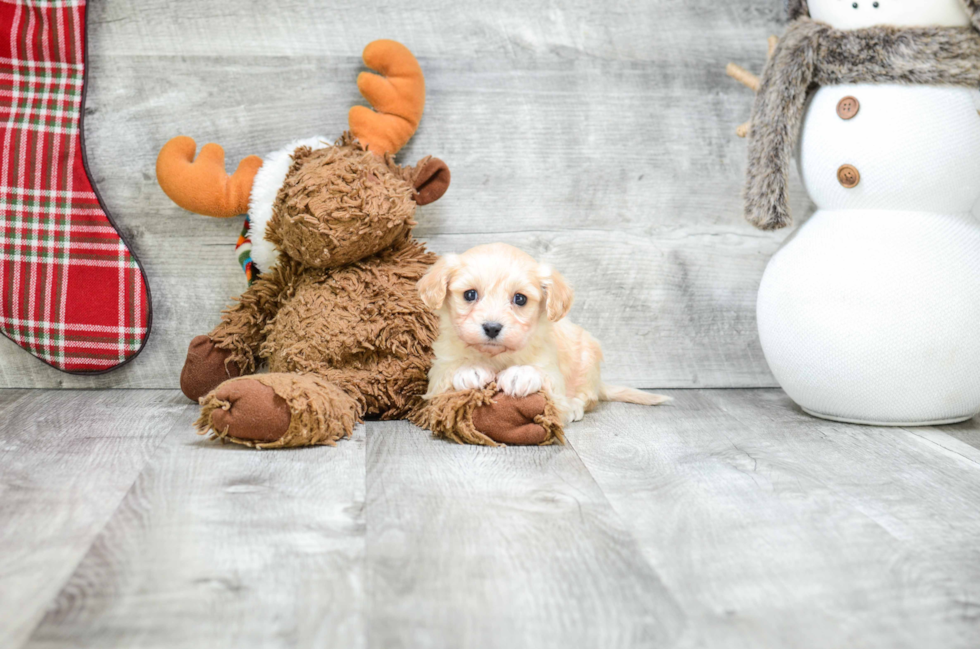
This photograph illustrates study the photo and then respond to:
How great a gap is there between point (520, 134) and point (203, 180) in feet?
2.09

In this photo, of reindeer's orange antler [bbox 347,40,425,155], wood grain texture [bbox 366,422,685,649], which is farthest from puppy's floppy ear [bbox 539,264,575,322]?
reindeer's orange antler [bbox 347,40,425,155]

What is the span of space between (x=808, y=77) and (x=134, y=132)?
4.22 feet

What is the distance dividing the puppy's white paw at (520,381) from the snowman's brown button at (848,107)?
27.1 inches

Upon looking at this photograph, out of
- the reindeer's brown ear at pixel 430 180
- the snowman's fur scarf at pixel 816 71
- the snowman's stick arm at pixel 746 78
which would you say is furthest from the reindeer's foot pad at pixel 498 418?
the snowman's stick arm at pixel 746 78

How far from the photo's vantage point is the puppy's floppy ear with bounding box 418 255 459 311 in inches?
50.8

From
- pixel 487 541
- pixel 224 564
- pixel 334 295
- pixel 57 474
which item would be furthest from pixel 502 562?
pixel 334 295

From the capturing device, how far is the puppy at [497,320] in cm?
127

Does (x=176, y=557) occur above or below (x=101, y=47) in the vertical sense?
below

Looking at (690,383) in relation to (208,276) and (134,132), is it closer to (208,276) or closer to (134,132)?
(208,276)

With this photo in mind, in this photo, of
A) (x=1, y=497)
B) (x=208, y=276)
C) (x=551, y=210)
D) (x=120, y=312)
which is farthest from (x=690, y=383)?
(x=1, y=497)

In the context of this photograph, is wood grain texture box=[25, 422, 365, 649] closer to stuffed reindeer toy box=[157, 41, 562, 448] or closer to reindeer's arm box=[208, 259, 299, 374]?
stuffed reindeer toy box=[157, 41, 562, 448]

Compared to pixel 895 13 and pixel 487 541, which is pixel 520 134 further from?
pixel 487 541

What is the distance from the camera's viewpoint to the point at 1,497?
1.01 m

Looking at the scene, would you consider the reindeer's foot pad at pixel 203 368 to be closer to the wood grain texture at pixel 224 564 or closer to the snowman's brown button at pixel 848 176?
the wood grain texture at pixel 224 564
